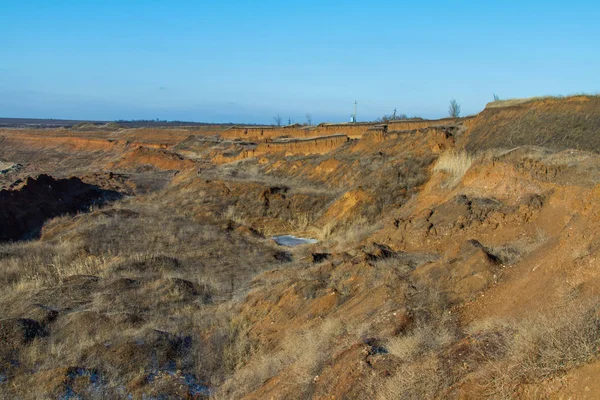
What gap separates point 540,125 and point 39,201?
2537 cm

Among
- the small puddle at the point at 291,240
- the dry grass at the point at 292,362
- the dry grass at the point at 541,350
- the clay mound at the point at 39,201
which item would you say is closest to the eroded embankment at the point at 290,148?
the clay mound at the point at 39,201

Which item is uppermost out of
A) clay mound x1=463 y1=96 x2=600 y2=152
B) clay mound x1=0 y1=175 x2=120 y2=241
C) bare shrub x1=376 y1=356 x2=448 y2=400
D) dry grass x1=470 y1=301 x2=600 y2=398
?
clay mound x1=463 y1=96 x2=600 y2=152

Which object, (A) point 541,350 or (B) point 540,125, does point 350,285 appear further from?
(B) point 540,125

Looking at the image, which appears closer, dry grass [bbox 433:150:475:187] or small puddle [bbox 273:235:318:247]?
dry grass [bbox 433:150:475:187]

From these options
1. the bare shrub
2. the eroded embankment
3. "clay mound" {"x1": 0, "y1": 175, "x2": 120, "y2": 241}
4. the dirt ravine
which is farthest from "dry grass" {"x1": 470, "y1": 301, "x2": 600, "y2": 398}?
the eroded embankment

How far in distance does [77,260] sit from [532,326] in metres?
16.1

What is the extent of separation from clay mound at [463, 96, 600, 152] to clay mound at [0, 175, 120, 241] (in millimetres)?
20987

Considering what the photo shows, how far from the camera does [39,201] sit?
29859 millimetres

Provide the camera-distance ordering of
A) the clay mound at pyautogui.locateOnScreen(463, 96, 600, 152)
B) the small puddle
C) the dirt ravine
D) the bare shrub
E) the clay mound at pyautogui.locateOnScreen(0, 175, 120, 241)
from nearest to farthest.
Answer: the bare shrub
the dirt ravine
the clay mound at pyautogui.locateOnScreen(463, 96, 600, 152)
the small puddle
the clay mound at pyautogui.locateOnScreen(0, 175, 120, 241)

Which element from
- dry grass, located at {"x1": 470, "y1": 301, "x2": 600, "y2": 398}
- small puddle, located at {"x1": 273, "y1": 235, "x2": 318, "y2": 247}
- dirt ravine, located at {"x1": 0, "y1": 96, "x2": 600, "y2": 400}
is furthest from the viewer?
small puddle, located at {"x1": 273, "y1": 235, "x2": 318, "y2": 247}

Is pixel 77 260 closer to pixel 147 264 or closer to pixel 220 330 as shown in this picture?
pixel 147 264

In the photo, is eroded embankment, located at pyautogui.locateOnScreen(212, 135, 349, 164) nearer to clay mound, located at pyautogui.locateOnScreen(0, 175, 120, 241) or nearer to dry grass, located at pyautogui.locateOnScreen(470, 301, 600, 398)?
clay mound, located at pyautogui.locateOnScreen(0, 175, 120, 241)

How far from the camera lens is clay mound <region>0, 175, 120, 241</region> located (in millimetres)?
26469

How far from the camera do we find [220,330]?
35.7ft
